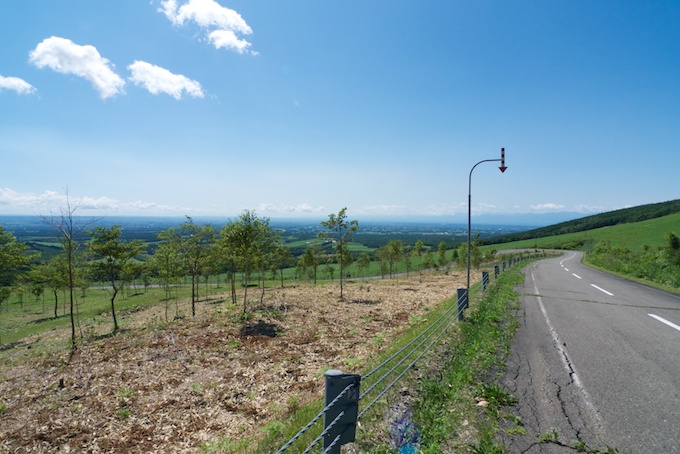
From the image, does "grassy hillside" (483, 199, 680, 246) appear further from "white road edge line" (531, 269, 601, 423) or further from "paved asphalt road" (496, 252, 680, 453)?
"white road edge line" (531, 269, 601, 423)

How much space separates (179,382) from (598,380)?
11.8m

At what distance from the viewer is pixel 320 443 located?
496 cm

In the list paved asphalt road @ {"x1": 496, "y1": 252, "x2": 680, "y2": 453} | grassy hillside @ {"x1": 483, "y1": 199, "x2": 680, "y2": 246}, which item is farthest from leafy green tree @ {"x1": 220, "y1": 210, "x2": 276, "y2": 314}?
grassy hillside @ {"x1": 483, "y1": 199, "x2": 680, "y2": 246}

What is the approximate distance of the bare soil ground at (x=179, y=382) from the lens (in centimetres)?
743

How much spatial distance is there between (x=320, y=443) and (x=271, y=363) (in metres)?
6.99

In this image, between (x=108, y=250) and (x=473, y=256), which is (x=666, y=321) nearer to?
(x=108, y=250)

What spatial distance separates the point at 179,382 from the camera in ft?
33.1

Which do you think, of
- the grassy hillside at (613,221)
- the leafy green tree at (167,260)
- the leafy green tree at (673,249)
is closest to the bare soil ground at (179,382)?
the leafy green tree at (167,260)

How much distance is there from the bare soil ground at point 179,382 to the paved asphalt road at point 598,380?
208 inches

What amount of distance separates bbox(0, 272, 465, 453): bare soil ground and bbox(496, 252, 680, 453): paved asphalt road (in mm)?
5280

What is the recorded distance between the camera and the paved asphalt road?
4645 mm

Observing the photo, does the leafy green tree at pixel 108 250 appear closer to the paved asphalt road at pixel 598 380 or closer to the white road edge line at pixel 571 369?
the paved asphalt road at pixel 598 380

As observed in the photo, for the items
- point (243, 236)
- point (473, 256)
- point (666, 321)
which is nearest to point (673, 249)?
point (473, 256)

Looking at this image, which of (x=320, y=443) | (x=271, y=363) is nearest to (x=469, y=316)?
(x=271, y=363)
